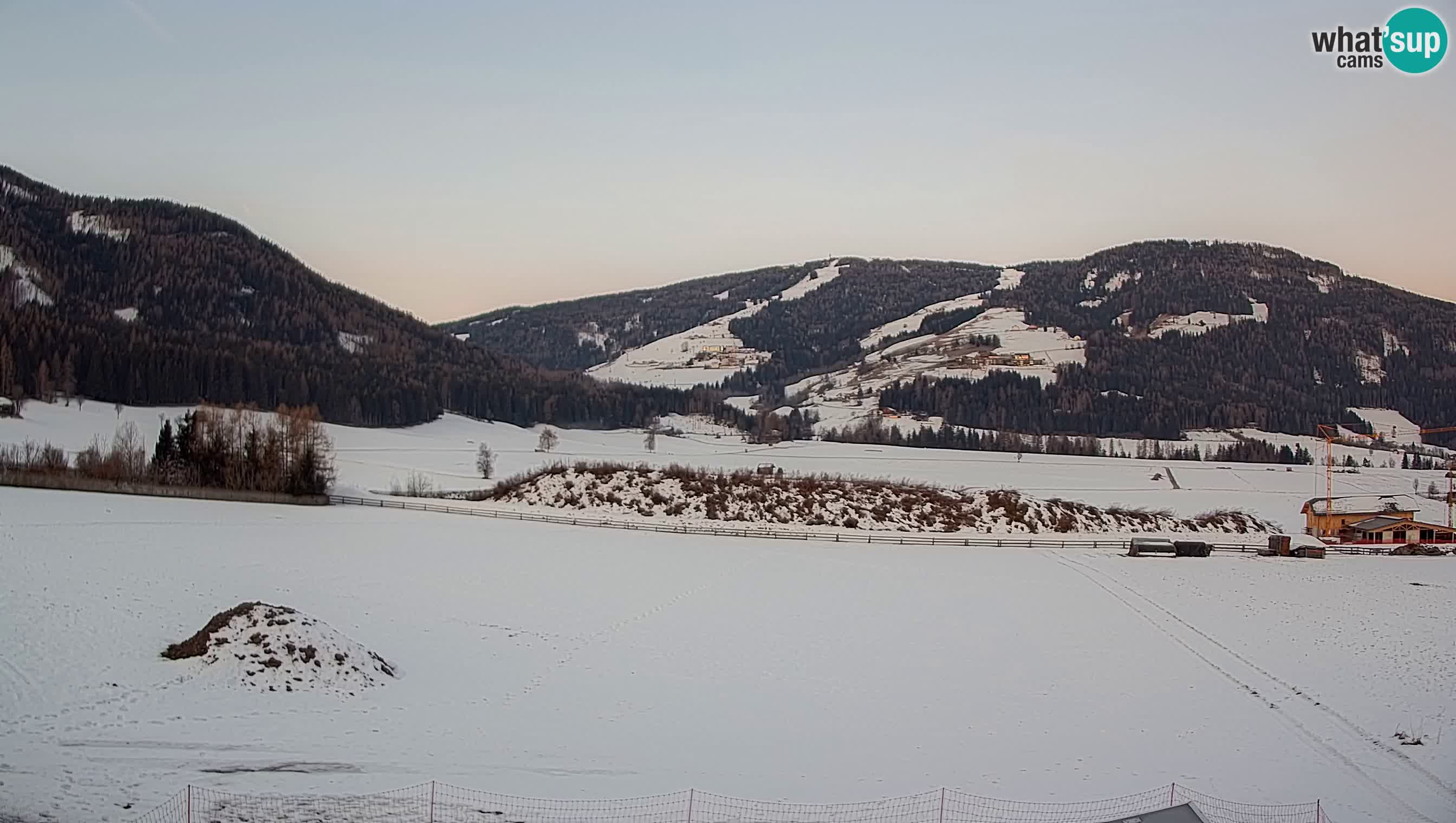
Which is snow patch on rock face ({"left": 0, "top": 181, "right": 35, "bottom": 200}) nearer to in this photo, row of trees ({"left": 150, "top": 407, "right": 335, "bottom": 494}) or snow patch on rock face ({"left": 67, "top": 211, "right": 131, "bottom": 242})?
snow patch on rock face ({"left": 67, "top": 211, "right": 131, "bottom": 242})

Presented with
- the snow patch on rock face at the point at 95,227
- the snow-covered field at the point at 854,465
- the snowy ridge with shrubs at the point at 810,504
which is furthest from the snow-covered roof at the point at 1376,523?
the snow patch on rock face at the point at 95,227

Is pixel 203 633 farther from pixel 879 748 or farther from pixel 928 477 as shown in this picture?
pixel 928 477

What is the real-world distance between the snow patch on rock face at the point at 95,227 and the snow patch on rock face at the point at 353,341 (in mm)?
29879

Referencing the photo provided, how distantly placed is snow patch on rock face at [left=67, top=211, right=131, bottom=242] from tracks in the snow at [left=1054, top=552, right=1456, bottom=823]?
142 metres

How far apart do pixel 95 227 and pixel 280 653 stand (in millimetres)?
139281

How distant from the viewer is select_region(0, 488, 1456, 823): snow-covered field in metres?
14.8

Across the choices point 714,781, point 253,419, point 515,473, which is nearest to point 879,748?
point 714,781

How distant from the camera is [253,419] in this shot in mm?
54812

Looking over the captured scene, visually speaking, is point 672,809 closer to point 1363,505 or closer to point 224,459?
point 224,459

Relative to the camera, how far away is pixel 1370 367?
6289 inches

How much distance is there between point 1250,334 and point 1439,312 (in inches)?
1223

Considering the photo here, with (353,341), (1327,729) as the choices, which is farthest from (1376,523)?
(353,341)

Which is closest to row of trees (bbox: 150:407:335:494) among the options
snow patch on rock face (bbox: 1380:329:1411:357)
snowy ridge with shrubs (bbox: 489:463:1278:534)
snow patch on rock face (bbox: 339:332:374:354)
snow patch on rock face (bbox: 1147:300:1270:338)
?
→ snowy ridge with shrubs (bbox: 489:463:1278:534)

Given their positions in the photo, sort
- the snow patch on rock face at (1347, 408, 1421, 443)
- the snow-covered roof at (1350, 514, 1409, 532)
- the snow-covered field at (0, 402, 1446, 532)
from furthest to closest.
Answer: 1. the snow patch on rock face at (1347, 408, 1421, 443)
2. the snow-covered field at (0, 402, 1446, 532)
3. the snow-covered roof at (1350, 514, 1409, 532)
